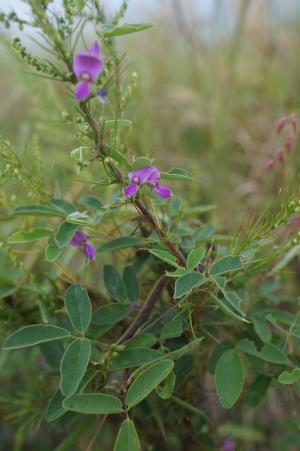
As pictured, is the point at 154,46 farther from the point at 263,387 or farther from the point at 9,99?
the point at 263,387

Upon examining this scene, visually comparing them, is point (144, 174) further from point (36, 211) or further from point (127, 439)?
point (127, 439)

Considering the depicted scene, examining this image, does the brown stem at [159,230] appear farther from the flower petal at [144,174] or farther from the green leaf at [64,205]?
the green leaf at [64,205]

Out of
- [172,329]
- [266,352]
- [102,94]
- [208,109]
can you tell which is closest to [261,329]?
[266,352]

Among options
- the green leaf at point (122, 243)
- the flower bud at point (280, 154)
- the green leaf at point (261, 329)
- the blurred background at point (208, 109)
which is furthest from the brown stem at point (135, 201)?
the blurred background at point (208, 109)

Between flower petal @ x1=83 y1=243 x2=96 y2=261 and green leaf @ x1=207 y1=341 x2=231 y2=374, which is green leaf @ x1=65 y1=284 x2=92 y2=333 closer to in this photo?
flower petal @ x1=83 y1=243 x2=96 y2=261

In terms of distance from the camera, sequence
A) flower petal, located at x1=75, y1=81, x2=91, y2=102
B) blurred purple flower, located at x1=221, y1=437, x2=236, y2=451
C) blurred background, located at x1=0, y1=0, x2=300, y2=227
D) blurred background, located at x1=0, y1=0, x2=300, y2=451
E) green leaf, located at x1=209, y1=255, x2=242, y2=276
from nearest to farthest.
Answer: flower petal, located at x1=75, y1=81, x2=91, y2=102 → green leaf, located at x1=209, y1=255, x2=242, y2=276 → blurred purple flower, located at x1=221, y1=437, x2=236, y2=451 → blurred background, located at x1=0, y1=0, x2=300, y2=451 → blurred background, located at x1=0, y1=0, x2=300, y2=227

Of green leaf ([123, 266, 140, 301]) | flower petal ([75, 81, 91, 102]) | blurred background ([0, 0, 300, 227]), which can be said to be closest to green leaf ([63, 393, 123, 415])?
green leaf ([123, 266, 140, 301])
